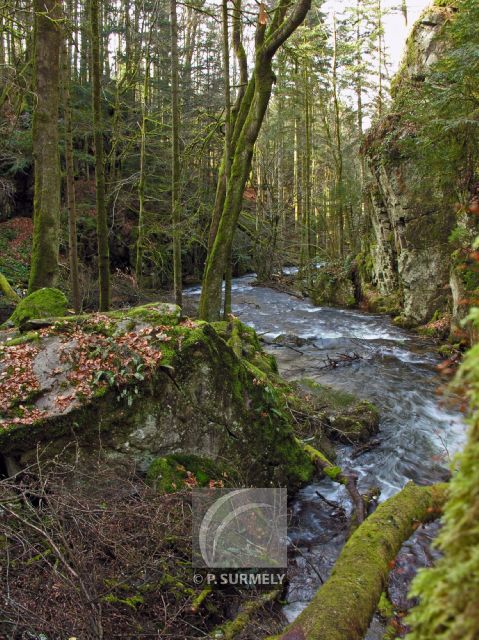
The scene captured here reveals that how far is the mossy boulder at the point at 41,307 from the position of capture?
6.07 m

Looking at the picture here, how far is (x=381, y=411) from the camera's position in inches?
334

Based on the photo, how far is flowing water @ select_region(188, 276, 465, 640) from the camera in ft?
14.6

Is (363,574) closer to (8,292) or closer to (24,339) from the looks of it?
(24,339)

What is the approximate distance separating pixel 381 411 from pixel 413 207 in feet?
31.5

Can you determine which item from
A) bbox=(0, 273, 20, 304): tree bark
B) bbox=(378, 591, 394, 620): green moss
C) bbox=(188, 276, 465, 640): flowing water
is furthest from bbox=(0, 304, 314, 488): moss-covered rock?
bbox=(0, 273, 20, 304): tree bark

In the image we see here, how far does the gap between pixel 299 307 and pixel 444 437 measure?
12.5 meters

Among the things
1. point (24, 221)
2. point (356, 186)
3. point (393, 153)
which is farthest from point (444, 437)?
point (356, 186)

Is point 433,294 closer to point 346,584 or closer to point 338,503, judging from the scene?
point 338,503

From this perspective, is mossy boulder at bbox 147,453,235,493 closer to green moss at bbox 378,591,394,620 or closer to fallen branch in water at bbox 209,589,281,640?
fallen branch in water at bbox 209,589,281,640

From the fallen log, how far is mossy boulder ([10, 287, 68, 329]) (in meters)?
5.07

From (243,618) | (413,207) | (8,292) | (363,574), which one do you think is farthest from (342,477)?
(413,207)

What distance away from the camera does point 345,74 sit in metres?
23.6

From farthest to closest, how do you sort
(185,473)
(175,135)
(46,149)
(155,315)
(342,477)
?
(175,135) < (46,149) < (342,477) < (155,315) < (185,473)

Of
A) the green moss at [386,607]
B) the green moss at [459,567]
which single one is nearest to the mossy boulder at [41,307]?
the green moss at [386,607]
